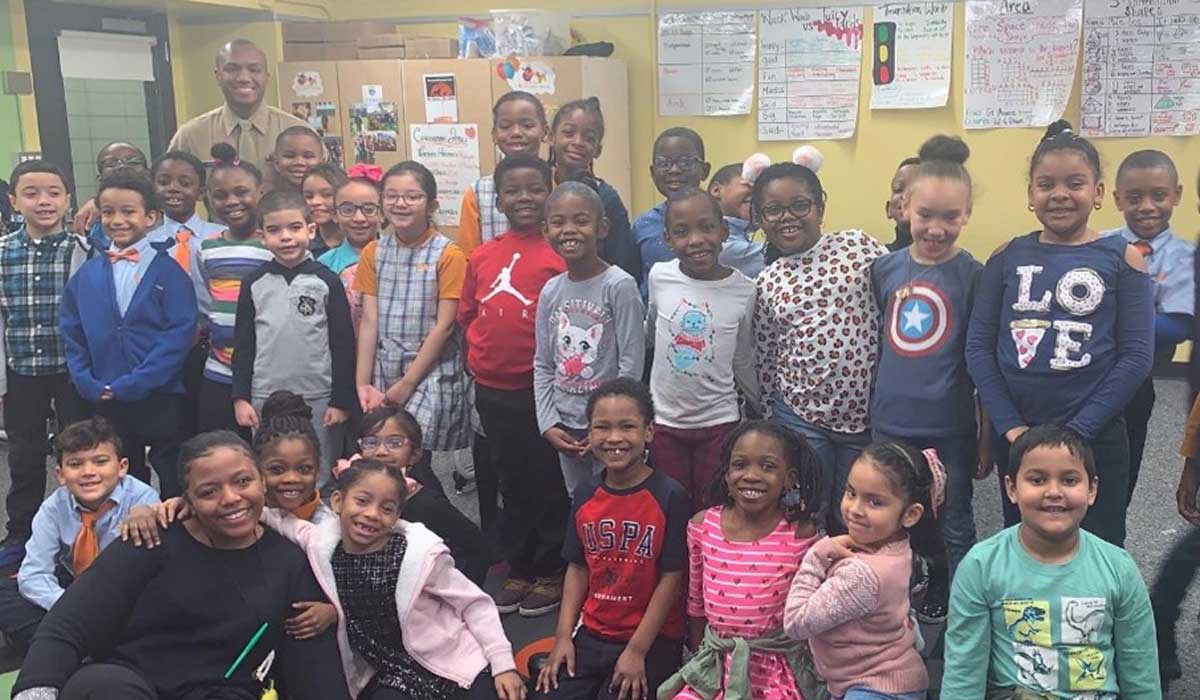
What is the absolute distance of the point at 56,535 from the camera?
246cm

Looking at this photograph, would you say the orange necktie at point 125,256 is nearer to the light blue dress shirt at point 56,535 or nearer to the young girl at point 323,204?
the young girl at point 323,204

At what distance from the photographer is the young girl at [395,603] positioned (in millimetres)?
2074

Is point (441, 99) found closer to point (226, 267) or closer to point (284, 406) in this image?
point (226, 267)

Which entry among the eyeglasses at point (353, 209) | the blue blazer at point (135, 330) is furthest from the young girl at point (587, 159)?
the blue blazer at point (135, 330)

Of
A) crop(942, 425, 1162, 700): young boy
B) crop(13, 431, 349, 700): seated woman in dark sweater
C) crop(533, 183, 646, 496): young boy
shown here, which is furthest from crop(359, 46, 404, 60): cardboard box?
crop(942, 425, 1162, 700): young boy

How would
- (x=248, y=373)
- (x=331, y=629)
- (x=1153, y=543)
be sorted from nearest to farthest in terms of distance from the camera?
1. (x=331, y=629)
2. (x=248, y=373)
3. (x=1153, y=543)

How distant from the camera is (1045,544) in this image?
5.89 ft

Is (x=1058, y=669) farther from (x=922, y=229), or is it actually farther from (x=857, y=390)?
(x=922, y=229)

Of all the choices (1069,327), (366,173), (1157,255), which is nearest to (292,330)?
(366,173)

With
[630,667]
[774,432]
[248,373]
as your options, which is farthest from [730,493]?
[248,373]

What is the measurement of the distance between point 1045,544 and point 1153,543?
154 centimetres

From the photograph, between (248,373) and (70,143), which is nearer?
(248,373)

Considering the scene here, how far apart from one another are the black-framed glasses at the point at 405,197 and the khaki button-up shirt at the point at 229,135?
120 cm

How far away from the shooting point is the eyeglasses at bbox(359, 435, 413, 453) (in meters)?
2.56
